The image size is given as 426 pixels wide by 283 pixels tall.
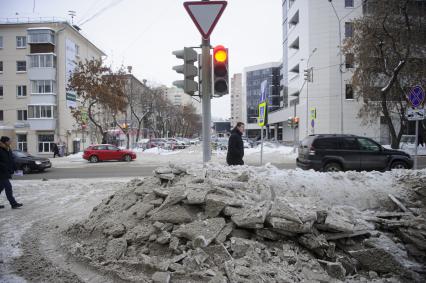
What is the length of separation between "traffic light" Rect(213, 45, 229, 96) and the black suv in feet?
20.9

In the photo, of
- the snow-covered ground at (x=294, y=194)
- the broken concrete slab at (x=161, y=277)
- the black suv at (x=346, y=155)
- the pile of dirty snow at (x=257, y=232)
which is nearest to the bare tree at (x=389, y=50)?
the black suv at (x=346, y=155)

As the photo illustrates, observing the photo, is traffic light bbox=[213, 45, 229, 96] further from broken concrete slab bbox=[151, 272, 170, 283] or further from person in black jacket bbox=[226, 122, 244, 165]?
broken concrete slab bbox=[151, 272, 170, 283]

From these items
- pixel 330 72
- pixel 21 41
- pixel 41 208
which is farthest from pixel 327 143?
pixel 21 41

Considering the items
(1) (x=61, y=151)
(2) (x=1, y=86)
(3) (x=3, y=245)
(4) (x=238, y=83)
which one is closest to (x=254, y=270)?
(3) (x=3, y=245)

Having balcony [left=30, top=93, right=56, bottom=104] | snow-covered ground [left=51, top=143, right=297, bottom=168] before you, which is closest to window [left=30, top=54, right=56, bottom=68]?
balcony [left=30, top=93, right=56, bottom=104]

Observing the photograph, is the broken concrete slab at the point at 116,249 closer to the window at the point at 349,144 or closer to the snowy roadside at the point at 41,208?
the snowy roadside at the point at 41,208

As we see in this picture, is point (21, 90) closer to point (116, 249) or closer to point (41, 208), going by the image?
point (41, 208)

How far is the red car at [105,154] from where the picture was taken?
908 inches

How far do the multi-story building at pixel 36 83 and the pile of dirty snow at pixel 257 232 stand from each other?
35868mm

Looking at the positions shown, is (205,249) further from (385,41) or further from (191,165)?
(385,41)

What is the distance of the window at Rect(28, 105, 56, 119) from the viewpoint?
35875 millimetres

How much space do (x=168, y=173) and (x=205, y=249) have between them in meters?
2.38

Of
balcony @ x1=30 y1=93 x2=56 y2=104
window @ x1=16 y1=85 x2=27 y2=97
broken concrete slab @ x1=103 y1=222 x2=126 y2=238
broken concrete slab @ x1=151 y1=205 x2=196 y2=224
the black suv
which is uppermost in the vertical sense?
window @ x1=16 y1=85 x2=27 y2=97

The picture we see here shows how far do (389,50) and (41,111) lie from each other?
3833 cm
